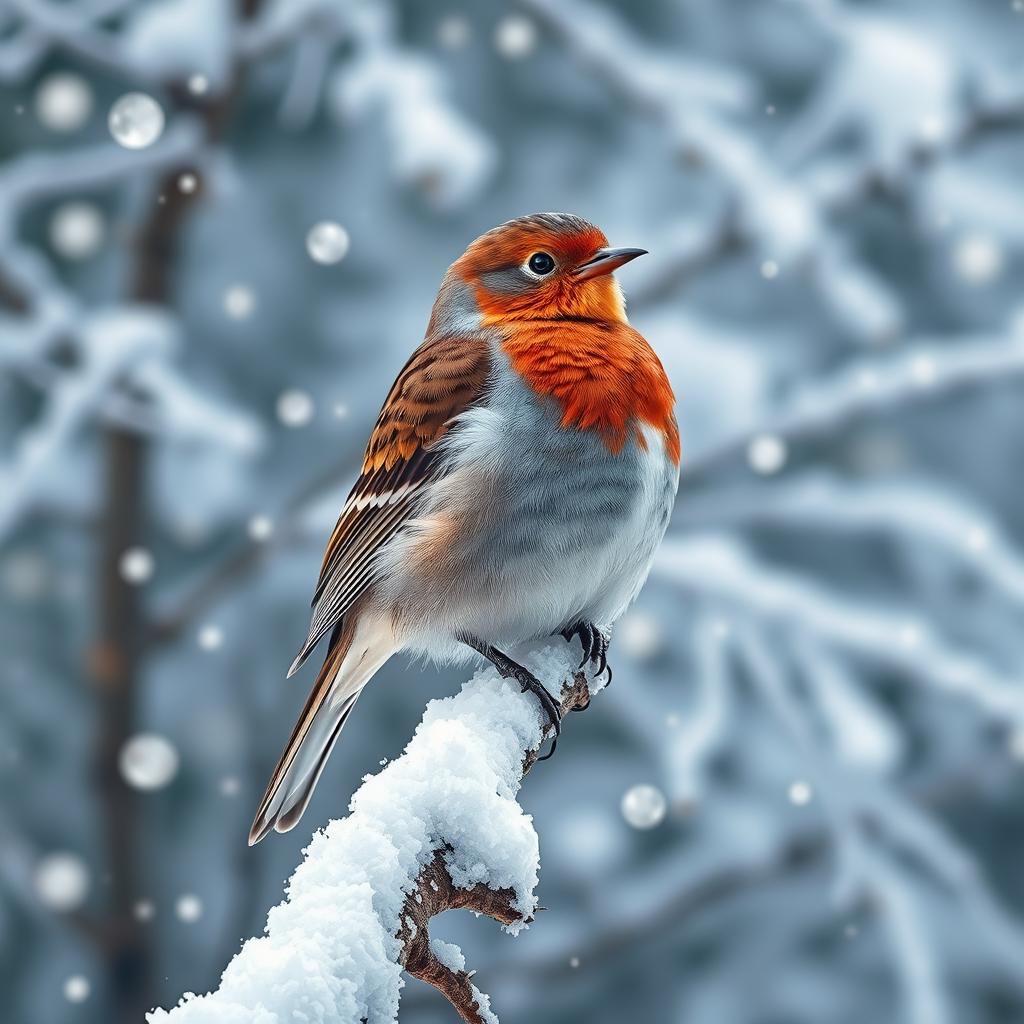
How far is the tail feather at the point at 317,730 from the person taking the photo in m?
2.18

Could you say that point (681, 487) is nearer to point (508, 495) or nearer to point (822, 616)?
point (822, 616)

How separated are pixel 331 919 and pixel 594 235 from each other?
193cm

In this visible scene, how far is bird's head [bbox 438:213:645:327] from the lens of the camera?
2.60 m

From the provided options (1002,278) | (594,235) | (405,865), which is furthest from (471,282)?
(1002,278)

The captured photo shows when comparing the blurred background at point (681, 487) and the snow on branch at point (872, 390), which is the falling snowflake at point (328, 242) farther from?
the snow on branch at point (872, 390)

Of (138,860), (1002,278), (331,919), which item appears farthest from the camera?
(1002,278)

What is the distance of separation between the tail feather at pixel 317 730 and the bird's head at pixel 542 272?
0.70 metres

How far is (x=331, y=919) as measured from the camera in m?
1.05

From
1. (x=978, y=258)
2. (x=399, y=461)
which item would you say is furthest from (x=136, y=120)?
(x=978, y=258)

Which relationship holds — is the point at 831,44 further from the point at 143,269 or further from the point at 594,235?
the point at 594,235

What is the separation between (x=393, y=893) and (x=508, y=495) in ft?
4.05

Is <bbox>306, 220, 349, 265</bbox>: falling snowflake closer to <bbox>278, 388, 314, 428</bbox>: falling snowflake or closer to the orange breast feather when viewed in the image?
<bbox>278, 388, 314, 428</bbox>: falling snowflake

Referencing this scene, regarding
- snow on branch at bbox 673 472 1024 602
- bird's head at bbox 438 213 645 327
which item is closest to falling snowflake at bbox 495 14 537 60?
snow on branch at bbox 673 472 1024 602

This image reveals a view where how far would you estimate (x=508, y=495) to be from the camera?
2.31 m
